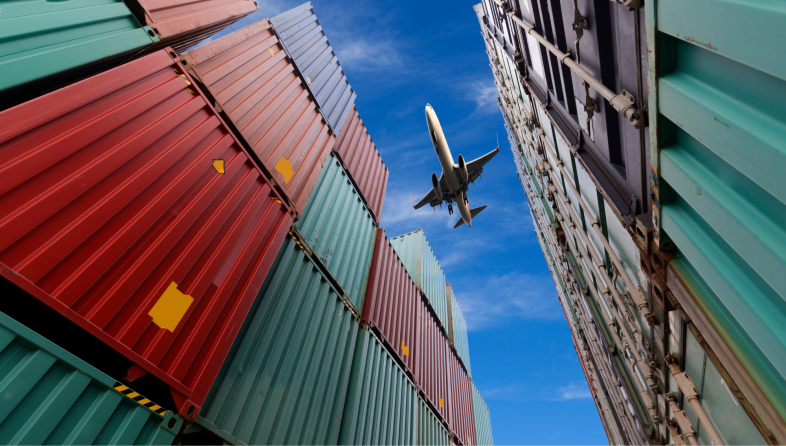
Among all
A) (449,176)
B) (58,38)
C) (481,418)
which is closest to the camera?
(58,38)

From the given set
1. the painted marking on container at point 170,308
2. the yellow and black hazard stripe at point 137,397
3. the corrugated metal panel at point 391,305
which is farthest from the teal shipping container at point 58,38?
the corrugated metal panel at point 391,305

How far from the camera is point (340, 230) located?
8680mm

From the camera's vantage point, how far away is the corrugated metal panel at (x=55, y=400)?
2256 mm

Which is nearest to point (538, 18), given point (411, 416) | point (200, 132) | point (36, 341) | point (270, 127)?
point (270, 127)

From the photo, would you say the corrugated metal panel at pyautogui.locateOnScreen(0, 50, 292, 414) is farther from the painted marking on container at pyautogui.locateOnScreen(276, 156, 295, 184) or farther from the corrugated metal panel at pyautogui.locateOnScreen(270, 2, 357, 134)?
the corrugated metal panel at pyautogui.locateOnScreen(270, 2, 357, 134)

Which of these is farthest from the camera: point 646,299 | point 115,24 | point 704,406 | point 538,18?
point 538,18

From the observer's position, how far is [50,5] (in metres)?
3.55

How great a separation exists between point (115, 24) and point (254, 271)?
361cm

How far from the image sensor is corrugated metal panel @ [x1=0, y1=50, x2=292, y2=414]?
2.78 m

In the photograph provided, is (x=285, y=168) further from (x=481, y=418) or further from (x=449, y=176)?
(x=481, y=418)

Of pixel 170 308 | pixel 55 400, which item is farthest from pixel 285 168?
pixel 55 400

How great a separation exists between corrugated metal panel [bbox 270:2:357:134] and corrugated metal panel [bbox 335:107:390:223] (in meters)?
0.75

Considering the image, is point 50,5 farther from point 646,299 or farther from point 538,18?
point 646,299

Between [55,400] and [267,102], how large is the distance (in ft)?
19.0
